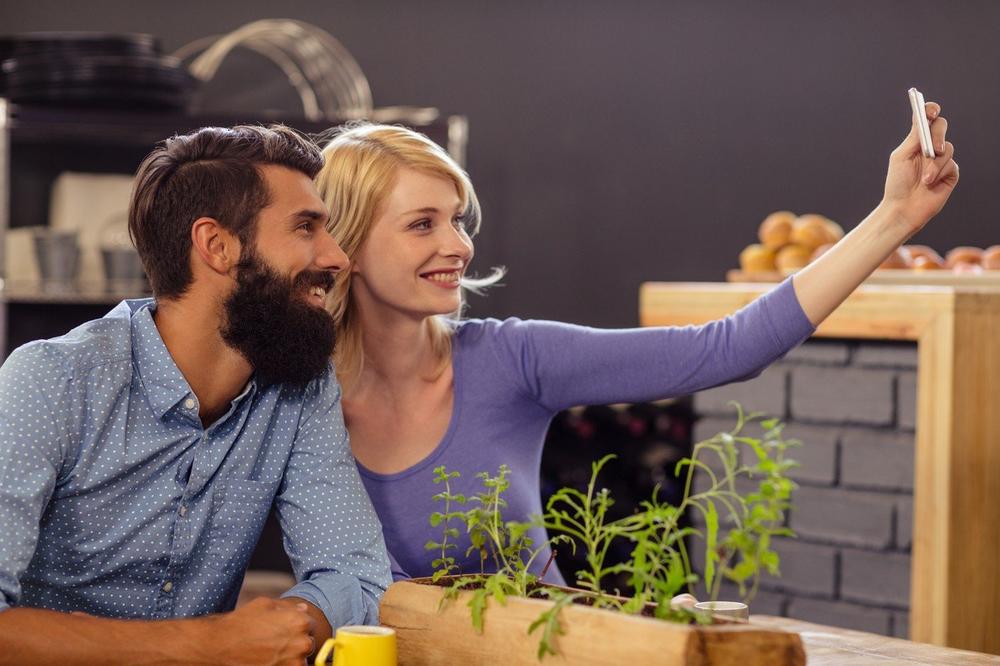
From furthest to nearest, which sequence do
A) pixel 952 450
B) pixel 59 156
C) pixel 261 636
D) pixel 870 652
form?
pixel 59 156 < pixel 952 450 < pixel 870 652 < pixel 261 636

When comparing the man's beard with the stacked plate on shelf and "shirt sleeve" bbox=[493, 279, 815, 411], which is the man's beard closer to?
"shirt sleeve" bbox=[493, 279, 815, 411]

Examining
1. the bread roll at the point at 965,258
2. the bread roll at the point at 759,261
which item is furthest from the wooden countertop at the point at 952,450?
the bread roll at the point at 759,261

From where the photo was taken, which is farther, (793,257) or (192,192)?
(793,257)

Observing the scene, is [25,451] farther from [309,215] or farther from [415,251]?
[415,251]

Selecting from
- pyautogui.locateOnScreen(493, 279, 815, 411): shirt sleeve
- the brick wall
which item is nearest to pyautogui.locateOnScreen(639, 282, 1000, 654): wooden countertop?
the brick wall

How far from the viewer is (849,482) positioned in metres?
2.65

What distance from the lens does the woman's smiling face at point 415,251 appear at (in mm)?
2156

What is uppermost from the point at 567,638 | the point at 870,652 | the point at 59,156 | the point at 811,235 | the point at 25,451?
the point at 59,156

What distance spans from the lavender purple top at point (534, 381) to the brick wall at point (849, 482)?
64cm

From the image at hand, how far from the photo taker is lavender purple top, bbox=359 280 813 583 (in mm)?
2045

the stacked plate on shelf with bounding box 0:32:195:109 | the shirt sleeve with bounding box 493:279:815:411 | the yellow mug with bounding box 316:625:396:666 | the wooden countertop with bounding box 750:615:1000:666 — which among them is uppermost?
the stacked plate on shelf with bounding box 0:32:195:109

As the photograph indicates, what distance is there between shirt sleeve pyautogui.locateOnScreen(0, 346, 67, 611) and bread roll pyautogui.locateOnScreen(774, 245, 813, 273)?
175cm

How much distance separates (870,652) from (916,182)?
707 mm

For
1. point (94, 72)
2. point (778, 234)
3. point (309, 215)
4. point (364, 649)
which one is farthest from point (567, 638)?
point (94, 72)
